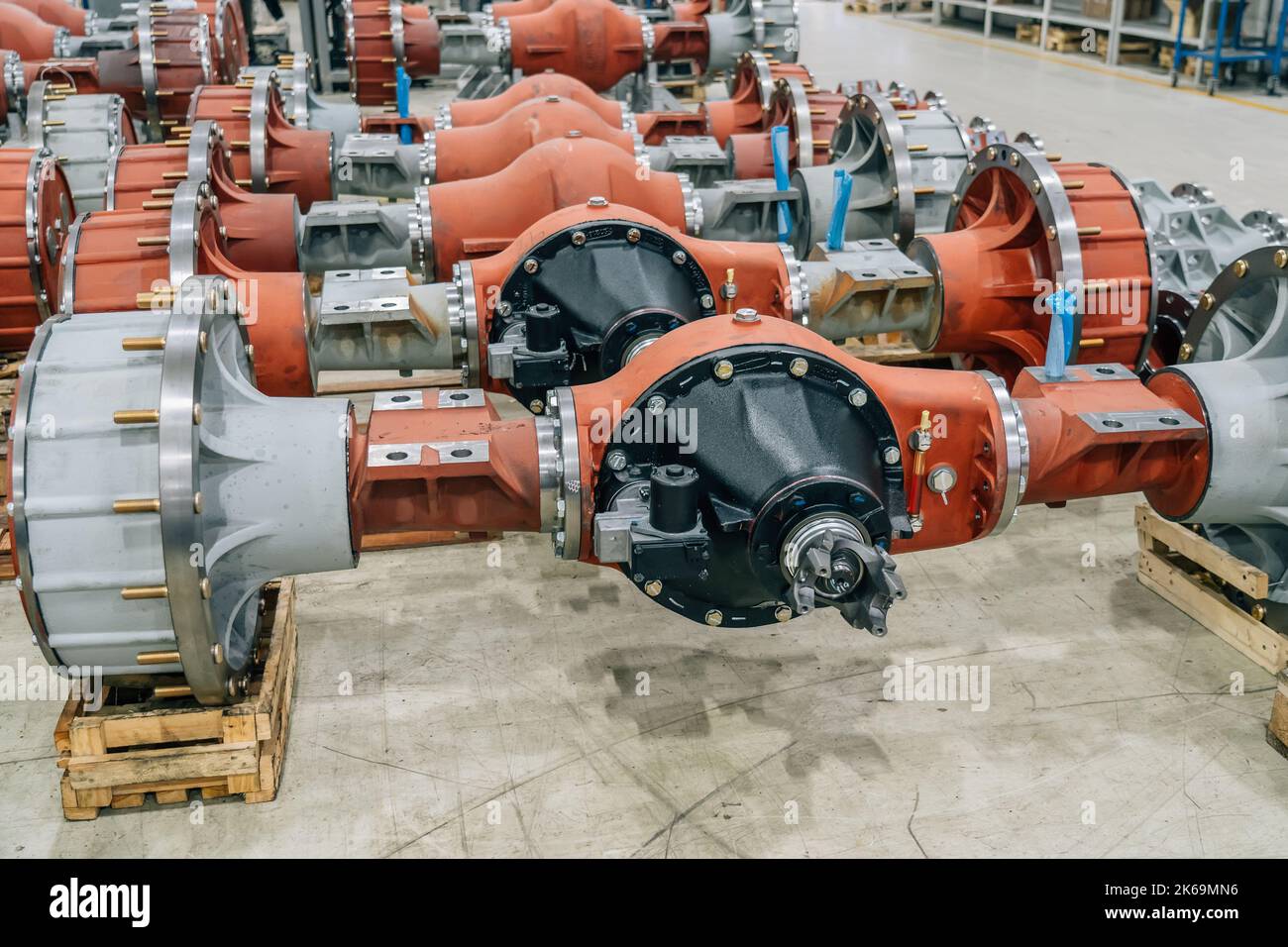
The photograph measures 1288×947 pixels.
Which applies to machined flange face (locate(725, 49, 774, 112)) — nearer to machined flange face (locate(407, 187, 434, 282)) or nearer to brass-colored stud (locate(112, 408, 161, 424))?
machined flange face (locate(407, 187, 434, 282))

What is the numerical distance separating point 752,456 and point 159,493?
119 cm

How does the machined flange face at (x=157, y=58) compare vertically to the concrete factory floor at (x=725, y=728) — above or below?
above

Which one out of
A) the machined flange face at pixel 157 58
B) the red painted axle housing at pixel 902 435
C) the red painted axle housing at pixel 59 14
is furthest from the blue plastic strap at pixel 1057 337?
the red painted axle housing at pixel 59 14

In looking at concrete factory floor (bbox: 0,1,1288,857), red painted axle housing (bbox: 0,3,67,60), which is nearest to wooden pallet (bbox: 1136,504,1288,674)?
concrete factory floor (bbox: 0,1,1288,857)

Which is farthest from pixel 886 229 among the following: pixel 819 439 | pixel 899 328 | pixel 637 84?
pixel 637 84

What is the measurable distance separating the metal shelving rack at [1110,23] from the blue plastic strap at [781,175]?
7361mm

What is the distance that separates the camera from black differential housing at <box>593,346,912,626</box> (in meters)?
2.48

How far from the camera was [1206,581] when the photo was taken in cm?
337

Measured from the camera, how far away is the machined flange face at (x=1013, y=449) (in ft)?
8.87

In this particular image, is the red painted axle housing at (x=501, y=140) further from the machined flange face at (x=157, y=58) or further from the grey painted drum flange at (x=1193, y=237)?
the machined flange face at (x=157, y=58)

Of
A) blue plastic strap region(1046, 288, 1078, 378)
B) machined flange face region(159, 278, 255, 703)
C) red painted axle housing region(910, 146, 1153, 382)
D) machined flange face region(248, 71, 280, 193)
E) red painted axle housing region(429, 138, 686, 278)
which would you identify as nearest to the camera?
machined flange face region(159, 278, 255, 703)

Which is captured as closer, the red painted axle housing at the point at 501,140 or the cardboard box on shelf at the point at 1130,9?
the red painted axle housing at the point at 501,140

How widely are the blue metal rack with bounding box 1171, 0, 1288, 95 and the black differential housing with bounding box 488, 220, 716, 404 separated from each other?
27.1 ft

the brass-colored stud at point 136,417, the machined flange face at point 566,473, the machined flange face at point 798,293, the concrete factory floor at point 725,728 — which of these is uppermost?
the brass-colored stud at point 136,417
